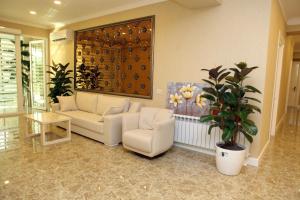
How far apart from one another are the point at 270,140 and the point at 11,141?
216 inches

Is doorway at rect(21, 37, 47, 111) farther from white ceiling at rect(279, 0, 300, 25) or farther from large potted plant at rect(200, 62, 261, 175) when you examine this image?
white ceiling at rect(279, 0, 300, 25)

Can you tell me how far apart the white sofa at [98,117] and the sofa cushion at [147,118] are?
412mm

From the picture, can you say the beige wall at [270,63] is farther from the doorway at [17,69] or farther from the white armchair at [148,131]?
the doorway at [17,69]

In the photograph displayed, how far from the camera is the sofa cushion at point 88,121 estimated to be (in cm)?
406

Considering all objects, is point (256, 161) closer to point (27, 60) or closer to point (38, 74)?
point (38, 74)

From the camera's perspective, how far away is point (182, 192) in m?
2.46

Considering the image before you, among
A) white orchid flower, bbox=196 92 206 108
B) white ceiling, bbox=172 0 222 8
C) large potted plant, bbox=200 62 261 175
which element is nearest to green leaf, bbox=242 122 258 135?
large potted plant, bbox=200 62 261 175

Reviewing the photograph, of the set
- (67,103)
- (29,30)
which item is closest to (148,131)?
(67,103)

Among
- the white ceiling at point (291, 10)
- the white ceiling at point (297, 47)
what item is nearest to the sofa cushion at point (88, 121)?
the white ceiling at point (291, 10)

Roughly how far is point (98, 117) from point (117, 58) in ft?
Result: 4.91

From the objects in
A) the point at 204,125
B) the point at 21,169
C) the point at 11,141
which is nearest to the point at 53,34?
the point at 11,141

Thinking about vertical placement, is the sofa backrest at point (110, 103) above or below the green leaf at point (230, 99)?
below

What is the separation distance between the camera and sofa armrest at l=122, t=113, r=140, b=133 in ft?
12.1

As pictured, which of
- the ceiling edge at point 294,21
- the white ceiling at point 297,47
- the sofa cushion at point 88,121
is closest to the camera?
the sofa cushion at point 88,121
